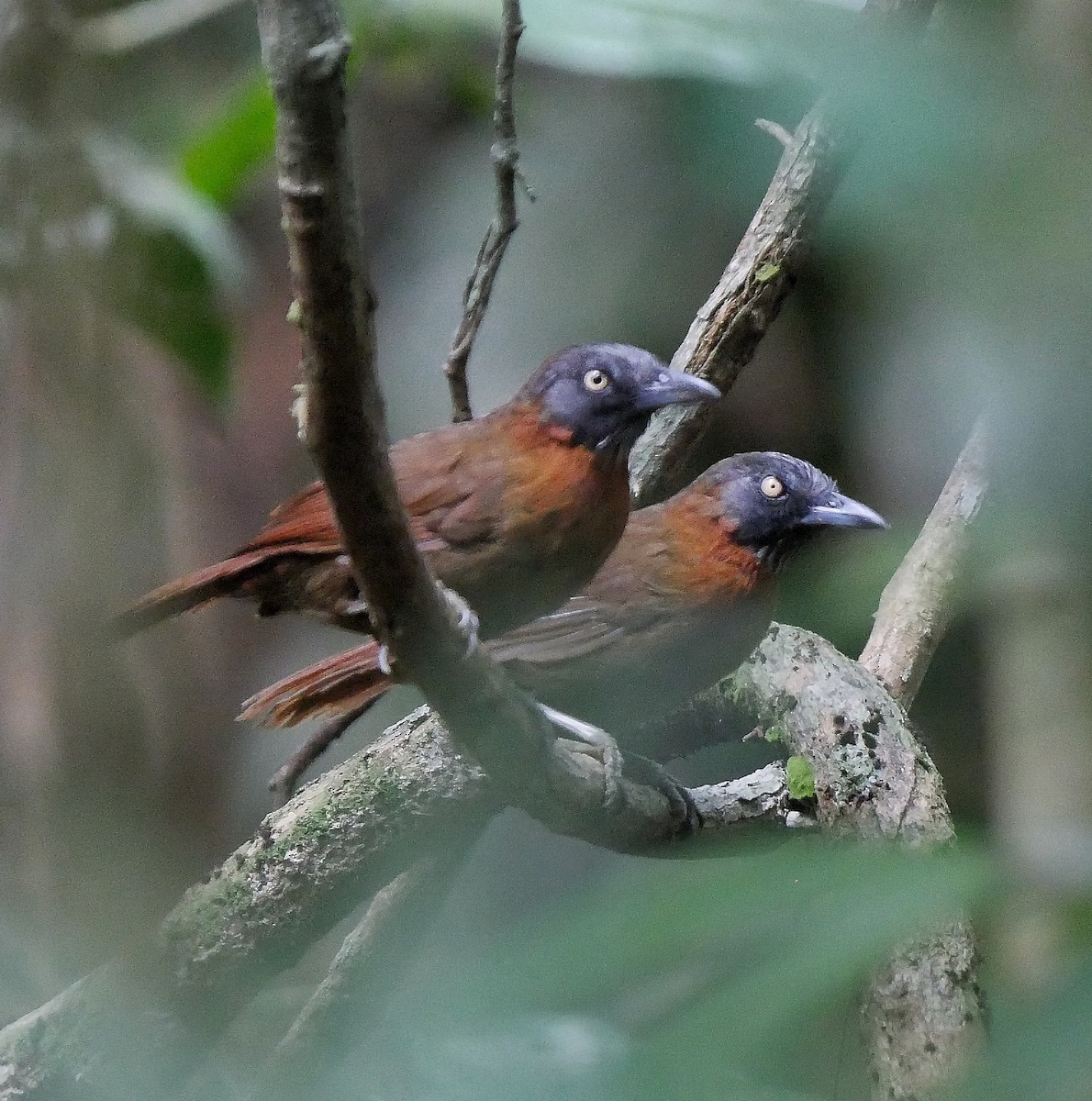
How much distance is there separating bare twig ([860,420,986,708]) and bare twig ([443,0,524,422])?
127 cm

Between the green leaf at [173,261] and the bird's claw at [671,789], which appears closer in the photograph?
the green leaf at [173,261]

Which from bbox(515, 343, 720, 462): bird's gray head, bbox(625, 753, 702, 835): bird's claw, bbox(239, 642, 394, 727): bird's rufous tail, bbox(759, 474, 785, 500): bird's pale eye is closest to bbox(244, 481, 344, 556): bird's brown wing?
bbox(239, 642, 394, 727): bird's rufous tail

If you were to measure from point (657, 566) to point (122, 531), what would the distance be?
4.02 ft

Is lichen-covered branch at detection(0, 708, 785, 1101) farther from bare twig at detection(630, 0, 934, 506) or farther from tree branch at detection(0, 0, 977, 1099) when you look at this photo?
bare twig at detection(630, 0, 934, 506)

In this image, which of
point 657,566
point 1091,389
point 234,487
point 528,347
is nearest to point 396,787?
point 657,566

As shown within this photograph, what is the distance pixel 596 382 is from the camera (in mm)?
2629

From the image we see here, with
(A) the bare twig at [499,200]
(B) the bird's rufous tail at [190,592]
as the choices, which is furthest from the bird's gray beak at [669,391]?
(B) the bird's rufous tail at [190,592]

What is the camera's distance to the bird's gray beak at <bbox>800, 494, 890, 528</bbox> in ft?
9.77

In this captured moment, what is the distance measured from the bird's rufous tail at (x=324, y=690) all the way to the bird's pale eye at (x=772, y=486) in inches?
40.1

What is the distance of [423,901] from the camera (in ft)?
10.3

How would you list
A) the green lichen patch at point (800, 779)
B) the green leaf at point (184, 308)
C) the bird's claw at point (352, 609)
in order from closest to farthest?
the bird's claw at point (352, 609)
the green leaf at point (184, 308)
the green lichen patch at point (800, 779)

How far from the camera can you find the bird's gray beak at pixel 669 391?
254 centimetres

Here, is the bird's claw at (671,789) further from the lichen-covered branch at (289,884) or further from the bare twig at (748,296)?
the bare twig at (748,296)

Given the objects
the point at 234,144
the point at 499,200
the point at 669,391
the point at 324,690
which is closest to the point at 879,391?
the point at 669,391
